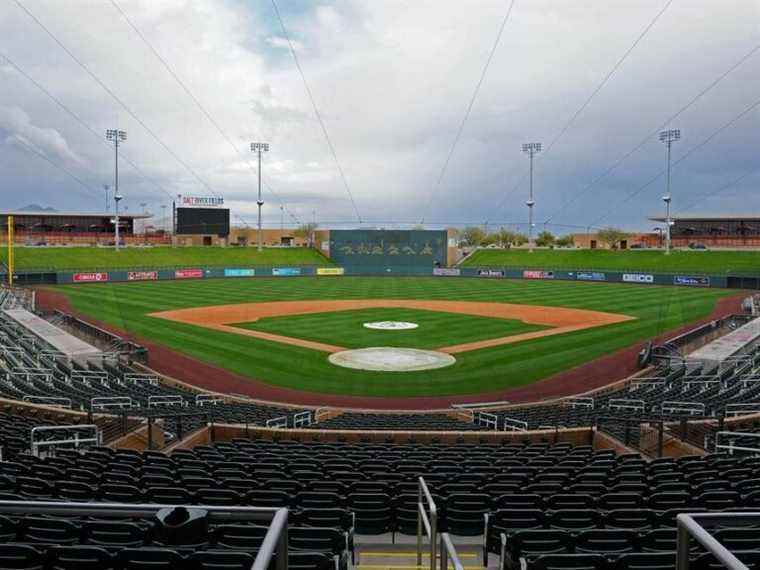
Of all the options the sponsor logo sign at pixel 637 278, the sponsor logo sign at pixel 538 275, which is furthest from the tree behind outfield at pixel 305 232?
the sponsor logo sign at pixel 637 278

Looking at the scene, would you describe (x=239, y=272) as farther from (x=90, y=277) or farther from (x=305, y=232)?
(x=305, y=232)

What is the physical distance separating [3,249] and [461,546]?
8520 cm

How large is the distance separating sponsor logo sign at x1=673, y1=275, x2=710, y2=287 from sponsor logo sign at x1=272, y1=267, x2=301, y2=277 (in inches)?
2209

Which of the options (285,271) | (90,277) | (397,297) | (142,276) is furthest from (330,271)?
(397,297)

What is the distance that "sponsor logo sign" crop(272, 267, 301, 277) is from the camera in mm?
96125

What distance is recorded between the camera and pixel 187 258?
95125 millimetres

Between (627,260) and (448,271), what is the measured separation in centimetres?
2852

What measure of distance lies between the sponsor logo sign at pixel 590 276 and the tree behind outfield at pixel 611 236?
50.8 metres

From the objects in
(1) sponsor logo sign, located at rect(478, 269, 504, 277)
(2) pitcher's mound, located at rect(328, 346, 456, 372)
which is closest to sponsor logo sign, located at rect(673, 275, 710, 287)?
(1) sponsor logo sign, located at rect(478, 269, 504, 277)

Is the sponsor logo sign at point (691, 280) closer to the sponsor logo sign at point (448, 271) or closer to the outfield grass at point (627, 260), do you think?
the outfield grass at point (627, 260)

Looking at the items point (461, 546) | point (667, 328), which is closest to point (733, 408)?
point (461, 546)

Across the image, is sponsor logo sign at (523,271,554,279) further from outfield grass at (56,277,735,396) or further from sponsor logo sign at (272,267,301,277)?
sponsor logo sign at (272,267,301,277)

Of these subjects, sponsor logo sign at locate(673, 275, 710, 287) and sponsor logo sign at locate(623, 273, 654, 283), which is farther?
sponsor logo sign at locate(623, 273, 654, 283)

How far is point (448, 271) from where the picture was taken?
337ft
